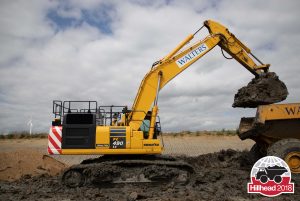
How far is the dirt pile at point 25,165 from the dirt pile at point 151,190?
35.8 inches

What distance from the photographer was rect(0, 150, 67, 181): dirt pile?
14.2 m

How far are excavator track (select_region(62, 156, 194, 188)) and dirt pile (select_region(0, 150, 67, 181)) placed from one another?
3.71 metres

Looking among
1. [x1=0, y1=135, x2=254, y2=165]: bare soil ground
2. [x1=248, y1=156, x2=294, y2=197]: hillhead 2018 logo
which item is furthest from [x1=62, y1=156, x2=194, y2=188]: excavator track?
[x1=0, y1=135, x2=254, y2=165]: bare soil ground

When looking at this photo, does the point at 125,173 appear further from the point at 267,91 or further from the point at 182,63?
the point at 267,91

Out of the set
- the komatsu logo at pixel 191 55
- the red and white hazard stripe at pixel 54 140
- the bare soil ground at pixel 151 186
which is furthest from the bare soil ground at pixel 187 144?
the red and white hazard stripe at pixel 54 140

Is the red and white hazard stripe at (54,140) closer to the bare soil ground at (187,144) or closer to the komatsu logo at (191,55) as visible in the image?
the komatsu logo at (191,55)

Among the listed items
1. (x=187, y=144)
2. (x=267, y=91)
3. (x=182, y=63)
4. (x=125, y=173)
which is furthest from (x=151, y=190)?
(x=187, y=144)

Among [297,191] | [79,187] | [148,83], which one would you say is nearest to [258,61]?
[148,83]

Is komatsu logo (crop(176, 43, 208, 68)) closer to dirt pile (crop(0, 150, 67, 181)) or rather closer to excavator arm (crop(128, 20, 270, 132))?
excavator arm (crop(128, 20, 270, 132))

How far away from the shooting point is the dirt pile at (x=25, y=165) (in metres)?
14.2

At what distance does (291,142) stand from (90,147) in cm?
610

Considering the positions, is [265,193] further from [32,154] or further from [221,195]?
[32,154]

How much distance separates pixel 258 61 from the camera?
44.3ft

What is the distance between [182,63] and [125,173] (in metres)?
4.09
